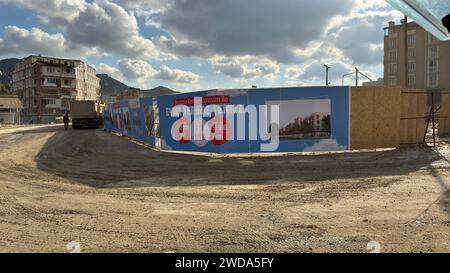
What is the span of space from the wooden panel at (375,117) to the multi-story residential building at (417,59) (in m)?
82.5

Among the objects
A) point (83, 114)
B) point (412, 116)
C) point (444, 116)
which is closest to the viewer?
point (412, 116)

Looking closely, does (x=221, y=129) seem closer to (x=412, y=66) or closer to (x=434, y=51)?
(x=434, y=51)

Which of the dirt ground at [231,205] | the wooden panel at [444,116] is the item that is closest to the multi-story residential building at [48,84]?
the wooden panel at [444,116]

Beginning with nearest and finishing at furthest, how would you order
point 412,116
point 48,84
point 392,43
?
point 412,116 < point 392,43 < point 48,84

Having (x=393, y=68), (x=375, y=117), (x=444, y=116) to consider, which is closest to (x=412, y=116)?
(x=375, y=117)

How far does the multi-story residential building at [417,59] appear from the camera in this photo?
95.6 meters

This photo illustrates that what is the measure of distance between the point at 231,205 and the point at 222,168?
5.07m

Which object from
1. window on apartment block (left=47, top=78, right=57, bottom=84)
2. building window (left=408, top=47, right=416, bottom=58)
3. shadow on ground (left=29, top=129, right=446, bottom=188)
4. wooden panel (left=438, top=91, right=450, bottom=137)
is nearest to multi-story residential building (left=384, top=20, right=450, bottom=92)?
building window (left=408, top=47, right=416, bottom=58)

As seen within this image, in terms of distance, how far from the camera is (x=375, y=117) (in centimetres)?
1686

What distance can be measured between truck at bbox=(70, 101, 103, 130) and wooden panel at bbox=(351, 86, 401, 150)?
3517cm

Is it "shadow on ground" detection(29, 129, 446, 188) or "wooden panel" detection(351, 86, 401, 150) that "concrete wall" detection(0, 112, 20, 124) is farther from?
"wooden panel" detection(351, 86, 401, 150)

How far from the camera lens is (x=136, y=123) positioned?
1006 inches
